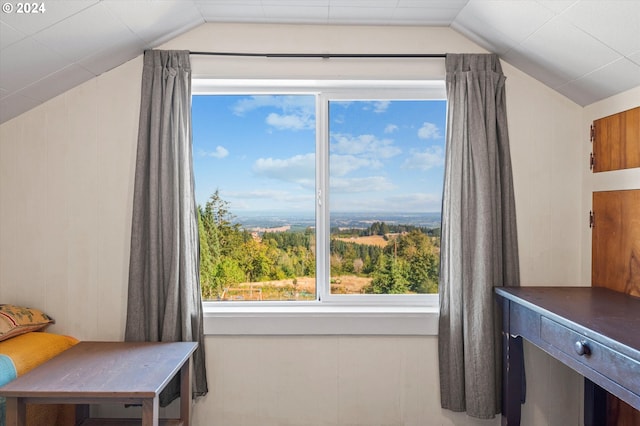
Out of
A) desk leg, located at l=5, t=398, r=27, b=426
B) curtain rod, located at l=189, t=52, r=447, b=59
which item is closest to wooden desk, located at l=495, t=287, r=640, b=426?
curtain rod, located at l=189, t=52, r=447, b=59

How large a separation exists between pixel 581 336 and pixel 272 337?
1.49m

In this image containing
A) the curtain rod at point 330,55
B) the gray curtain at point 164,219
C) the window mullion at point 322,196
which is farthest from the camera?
the window mullion at point 322,196

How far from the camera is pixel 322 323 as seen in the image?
2.41 meters

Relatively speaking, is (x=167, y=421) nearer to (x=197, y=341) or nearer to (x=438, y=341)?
(x=197, y=341)

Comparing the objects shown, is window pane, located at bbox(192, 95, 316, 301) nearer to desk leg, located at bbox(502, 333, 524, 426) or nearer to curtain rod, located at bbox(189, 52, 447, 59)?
curtain rod, located at bbox(189, 52, 447, 59)

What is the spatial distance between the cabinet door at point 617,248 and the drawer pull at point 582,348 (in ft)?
2.35

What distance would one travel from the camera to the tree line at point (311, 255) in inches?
102

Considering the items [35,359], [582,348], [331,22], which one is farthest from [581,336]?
[35,359]

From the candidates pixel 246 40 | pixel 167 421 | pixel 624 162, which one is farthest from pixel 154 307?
pixel 624 162

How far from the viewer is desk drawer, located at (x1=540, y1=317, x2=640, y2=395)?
4.31 ft

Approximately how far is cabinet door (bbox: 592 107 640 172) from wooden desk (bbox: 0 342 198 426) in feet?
7.42

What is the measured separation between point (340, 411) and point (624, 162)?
1915 millimetres

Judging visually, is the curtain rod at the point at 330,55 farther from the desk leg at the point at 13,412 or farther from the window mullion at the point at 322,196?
the desk leg at the point at 13,412

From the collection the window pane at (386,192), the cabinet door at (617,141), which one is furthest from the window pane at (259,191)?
the cabinet door at (617,141)
